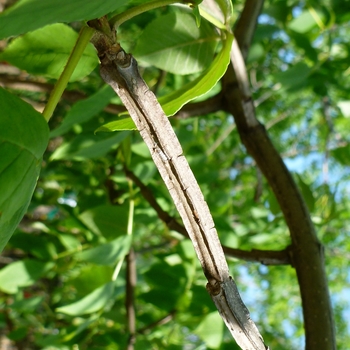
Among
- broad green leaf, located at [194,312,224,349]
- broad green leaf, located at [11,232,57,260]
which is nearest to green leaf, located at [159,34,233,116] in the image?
broad green leaf, located at [194,312,224,349]

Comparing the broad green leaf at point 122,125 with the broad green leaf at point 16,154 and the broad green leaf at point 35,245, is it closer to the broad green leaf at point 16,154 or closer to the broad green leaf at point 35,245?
the broad green leaf at point 16,154

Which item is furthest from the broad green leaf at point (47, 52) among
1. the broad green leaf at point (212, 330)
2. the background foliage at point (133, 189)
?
the broad green leaf at point (212, 330)

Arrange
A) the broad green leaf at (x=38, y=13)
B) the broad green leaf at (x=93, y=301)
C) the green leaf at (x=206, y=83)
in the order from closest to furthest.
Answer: the broad green leaf at (x=38, y=13), the green leaf at (x=206, y=83), the broad green leaf at (x=93, y=301)

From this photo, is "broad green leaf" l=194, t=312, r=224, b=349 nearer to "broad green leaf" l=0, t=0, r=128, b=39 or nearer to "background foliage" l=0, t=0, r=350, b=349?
"background foliage" l=0, t=0, r=350, b=349

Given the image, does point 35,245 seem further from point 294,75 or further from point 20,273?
point 294,75

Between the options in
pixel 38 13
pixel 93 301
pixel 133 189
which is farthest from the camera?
pixel 133 189

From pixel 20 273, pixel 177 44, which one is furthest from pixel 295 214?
pixel 20 273
